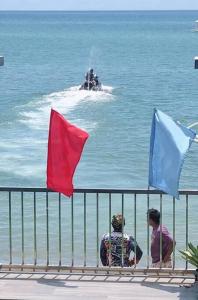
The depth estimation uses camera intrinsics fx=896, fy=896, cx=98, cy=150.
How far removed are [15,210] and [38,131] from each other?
15.6m

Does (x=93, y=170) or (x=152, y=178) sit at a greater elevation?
(x=152, y=178)

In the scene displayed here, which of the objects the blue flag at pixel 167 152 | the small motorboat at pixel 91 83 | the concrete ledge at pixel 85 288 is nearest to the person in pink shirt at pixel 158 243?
the concrete ledge at pixel 85 288

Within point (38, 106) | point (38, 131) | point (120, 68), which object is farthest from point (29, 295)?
point (120, 68)

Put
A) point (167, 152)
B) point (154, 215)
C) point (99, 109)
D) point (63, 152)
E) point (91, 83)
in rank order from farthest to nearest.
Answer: point (91, 83)
point (99, 109)
point (154, 215)
point (63, 152)
point (167, 152)

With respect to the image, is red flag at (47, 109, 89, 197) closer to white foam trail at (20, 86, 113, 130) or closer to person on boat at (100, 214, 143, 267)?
person on boat at (100, 214, 143, 267)

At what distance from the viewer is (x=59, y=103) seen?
47.5 meters

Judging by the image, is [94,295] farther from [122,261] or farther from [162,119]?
[162,119]

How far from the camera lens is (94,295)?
812 centimetres

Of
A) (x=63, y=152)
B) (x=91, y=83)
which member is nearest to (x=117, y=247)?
(x=63, y=152)

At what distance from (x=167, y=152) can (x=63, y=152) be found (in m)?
0.99

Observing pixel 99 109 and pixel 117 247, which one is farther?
pixel 99 109

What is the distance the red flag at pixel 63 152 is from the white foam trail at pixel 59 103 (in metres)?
27.0

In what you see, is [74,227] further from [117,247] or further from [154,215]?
[154,215]

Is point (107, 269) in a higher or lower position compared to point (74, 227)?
higher
